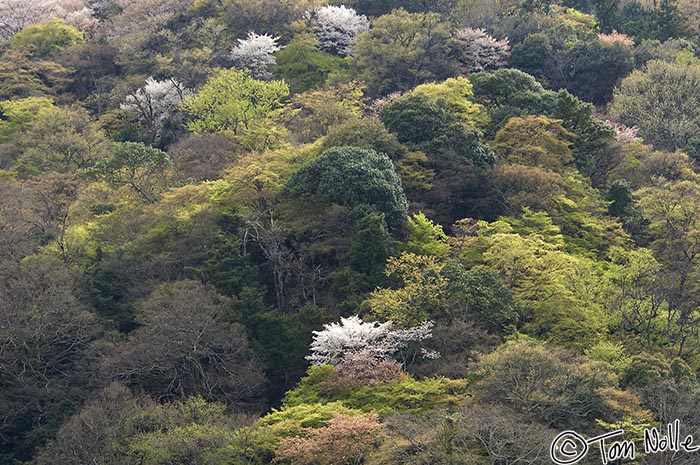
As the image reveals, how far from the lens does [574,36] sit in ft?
201

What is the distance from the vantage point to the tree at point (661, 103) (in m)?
51.0

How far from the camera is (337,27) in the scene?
6253cm

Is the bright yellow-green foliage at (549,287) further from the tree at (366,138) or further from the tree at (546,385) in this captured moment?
the tree at (366,138)

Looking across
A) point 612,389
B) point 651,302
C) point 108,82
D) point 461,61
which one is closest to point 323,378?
point 612,389

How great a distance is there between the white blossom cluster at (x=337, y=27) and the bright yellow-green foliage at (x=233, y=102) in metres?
11.4

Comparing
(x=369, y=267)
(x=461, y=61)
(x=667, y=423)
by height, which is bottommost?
(x=667, y=423)

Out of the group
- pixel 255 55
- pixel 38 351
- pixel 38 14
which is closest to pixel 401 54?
pixel 255 55

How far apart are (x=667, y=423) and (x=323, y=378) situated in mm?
10074

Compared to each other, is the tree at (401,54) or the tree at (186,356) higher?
the tree at (401,54)

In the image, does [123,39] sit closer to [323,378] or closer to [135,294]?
[135,294]

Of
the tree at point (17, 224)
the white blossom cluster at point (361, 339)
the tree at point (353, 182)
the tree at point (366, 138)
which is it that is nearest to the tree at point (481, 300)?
the white blossom cluster at point (361, 339)

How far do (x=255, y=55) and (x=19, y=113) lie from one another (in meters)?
13.9

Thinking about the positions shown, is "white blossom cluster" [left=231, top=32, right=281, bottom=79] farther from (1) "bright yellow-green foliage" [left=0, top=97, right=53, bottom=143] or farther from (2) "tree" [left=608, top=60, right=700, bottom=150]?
(2) "tree" [left=608, top=60, right=700, bottom=150]

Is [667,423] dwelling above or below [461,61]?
below
